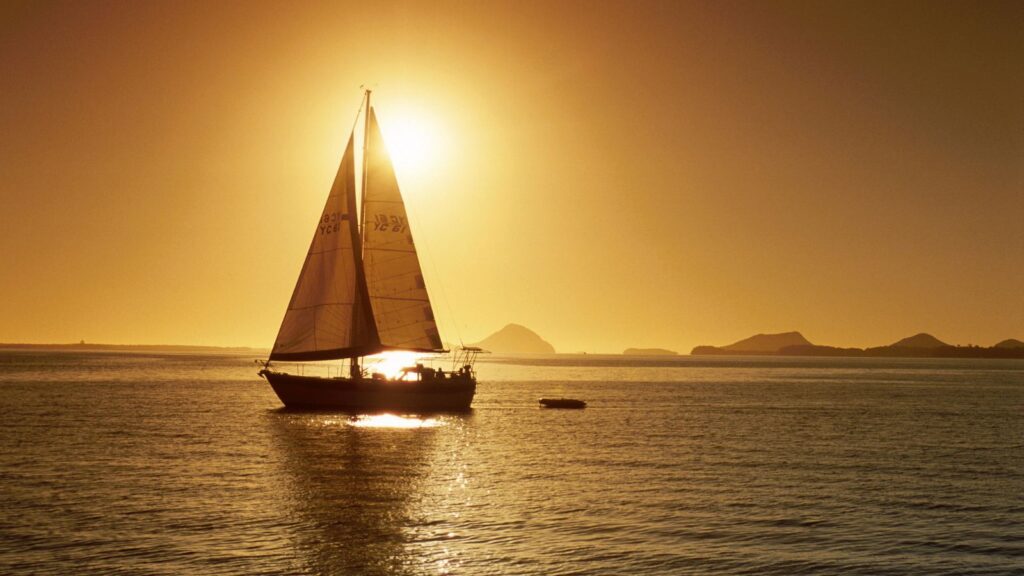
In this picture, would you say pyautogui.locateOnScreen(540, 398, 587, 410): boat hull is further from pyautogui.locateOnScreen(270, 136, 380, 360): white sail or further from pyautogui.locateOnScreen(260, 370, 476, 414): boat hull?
pyautogui.locateOnScreen(270, 136, 380, 360): white sail

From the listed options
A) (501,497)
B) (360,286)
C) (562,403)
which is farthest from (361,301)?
(501,497)

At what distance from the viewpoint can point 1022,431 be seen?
7206 centimetres

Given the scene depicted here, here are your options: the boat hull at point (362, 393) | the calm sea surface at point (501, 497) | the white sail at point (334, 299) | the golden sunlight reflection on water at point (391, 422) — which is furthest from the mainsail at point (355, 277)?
the calm sea surface at point (501, 497)

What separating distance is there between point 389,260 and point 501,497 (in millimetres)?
41033

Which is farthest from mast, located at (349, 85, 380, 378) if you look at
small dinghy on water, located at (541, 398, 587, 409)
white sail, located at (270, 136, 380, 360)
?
small dinghy on water, located at (541, 398, 587, 409)

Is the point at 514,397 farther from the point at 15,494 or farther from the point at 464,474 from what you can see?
the point at 15,494

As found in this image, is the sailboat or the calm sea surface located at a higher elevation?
the sailboat

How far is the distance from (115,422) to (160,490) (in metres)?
37.1

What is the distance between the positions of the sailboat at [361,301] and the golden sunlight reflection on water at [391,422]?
1.17 m

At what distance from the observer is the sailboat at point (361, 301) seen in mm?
73500

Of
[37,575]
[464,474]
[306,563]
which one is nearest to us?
[37,575]

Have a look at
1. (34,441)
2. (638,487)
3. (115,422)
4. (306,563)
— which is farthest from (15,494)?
(115,422)

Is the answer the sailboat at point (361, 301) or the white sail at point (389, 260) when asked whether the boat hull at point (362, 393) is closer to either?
the sailboat at point (361, 301)

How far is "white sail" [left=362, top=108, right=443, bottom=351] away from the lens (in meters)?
74.9
